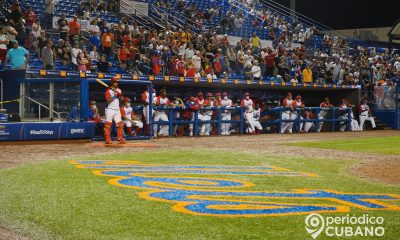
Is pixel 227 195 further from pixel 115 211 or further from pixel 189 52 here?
pixel 189 52

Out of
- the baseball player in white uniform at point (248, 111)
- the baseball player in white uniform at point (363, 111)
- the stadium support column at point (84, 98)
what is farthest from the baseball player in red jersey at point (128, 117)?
the baseball player in white uniform at point (363, 111)

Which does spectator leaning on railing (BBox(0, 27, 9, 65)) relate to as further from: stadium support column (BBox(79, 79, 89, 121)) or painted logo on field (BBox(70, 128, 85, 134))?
painted logo on field (BBox(70, 128, 85, 134))

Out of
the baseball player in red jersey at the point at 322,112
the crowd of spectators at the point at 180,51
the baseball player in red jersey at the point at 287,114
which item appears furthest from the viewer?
the baseball player in red jersey at the point at 322,112

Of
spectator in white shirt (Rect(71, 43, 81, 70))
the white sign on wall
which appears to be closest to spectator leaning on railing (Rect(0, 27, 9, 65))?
spectator in white shirt (Rect(71, 43, 81, 70))

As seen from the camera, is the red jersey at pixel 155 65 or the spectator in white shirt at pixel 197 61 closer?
the red jersey at pixel 155 65

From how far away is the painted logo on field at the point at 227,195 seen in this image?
5.66 metres

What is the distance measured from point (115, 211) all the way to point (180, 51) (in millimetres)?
16322

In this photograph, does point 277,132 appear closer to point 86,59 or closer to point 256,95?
point 256,95

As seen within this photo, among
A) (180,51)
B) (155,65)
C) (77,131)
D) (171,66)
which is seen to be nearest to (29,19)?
(155,65)

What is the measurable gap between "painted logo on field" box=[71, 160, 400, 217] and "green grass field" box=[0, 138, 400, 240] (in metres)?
0.20

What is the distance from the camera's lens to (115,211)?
5.48m

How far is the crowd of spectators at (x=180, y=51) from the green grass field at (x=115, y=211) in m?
9.51

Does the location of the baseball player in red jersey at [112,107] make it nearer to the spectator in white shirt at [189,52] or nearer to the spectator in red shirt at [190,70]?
the spectator in red shirt at [190,70]

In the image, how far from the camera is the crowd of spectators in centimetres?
1767
